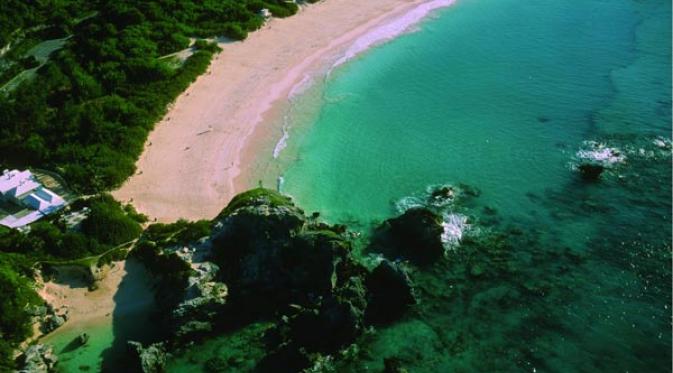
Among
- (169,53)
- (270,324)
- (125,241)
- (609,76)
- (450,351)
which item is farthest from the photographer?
(169,53)

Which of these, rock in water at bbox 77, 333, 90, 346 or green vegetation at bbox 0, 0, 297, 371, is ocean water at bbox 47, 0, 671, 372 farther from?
green vegetation at bbox 0, 0, 297, 371

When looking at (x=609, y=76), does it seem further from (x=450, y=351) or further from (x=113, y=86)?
(x=113, y=86)

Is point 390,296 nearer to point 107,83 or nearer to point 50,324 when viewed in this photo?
point 50,324

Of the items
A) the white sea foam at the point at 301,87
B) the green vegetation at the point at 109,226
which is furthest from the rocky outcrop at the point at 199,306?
the white sea foam at the point at 301,87

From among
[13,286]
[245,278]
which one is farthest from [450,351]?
[13,286]

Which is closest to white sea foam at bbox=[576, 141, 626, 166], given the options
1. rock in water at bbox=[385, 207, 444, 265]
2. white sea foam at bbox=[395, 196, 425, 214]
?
white sea foam at bbox=[395, 196, 425, 214]

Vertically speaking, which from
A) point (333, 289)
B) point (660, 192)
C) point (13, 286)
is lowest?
point (660, 192)
